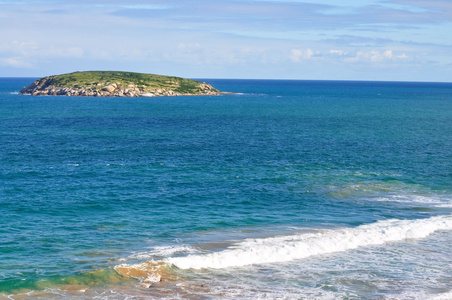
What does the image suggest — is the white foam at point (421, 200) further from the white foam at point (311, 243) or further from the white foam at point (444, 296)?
the white foam at point (444, 296)

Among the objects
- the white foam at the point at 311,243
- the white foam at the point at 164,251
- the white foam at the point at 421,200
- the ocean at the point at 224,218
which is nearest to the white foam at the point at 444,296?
the ocean at the point at 224,218

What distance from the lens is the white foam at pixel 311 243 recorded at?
3785 centimetres

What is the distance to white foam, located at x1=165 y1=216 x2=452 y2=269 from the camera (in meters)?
37.8

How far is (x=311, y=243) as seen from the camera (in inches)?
1644

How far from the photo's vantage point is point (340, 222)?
1890 inches

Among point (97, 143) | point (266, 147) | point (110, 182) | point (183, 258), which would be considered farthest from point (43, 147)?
point (183, 258)

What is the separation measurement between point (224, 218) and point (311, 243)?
1031 cm

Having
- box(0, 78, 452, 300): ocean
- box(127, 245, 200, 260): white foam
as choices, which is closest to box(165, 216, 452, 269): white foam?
box(0, 78, 452, 300): ocean

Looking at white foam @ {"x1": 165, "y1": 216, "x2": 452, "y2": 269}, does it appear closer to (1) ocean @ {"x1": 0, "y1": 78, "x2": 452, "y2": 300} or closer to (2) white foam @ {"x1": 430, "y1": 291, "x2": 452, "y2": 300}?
(1) ocean @ {"x1": 0, "y1": 78, "x2": 452, "y2": 300}

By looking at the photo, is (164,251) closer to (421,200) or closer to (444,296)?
(444,296)

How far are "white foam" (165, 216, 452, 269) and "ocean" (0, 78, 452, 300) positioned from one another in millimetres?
139

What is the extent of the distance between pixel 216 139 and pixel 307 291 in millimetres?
67511

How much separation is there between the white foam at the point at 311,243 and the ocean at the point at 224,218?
14 centimetres

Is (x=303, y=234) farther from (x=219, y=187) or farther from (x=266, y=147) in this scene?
(x=266, y=147)
